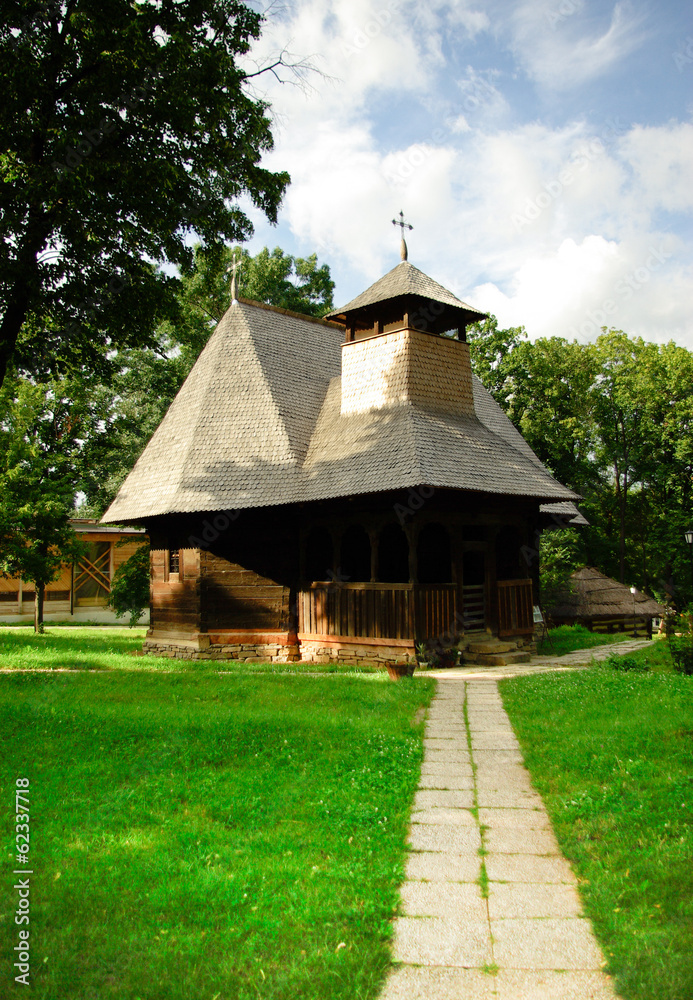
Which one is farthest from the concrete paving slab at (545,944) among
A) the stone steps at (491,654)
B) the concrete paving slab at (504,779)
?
the stone steps at (491,654)

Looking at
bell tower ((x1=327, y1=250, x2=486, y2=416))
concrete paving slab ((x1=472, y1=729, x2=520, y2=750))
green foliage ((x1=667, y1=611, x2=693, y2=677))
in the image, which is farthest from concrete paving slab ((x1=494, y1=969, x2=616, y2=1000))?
bell tower ((x1=327, y1=250, x2=486, y2=416))

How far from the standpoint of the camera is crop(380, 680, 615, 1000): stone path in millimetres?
3209

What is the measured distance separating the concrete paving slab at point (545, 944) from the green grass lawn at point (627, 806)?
9 centimetres

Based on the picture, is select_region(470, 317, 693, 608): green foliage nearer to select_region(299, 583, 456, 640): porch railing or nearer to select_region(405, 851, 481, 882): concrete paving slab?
select_region(299, 583, 456, 640): porch railing

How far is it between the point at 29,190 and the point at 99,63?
2086 mm

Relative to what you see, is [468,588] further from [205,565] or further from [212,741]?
[212,741]

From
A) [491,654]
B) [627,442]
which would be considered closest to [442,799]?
[491,654]

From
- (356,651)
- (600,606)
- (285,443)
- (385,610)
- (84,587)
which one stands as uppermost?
(285,443)

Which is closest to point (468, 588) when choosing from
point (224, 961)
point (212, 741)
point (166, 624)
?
point (166, 624)

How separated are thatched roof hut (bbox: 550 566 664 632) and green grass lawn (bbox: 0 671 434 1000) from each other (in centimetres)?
1624

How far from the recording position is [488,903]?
3965 mm

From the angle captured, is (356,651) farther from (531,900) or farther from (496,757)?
(531,900)

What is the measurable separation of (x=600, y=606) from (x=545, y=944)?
21.3 meters

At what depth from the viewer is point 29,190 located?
927 cm
